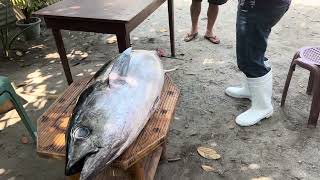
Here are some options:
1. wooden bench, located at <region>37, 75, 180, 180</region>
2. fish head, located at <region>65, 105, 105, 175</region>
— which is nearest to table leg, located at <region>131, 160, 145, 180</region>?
wooden bench, located at <region>37, 75, 180, 180</region>

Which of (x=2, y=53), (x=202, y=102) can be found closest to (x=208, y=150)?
(x=202, y=102)

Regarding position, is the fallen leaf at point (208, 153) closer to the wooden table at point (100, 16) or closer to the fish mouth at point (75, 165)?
the wooden table at point (100, 16)

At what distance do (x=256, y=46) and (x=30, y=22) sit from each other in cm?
402

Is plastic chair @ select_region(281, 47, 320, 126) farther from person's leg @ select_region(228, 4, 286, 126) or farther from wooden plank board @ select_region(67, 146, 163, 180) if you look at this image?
wooden plank board @ select_region(67, 146, 163, 180)

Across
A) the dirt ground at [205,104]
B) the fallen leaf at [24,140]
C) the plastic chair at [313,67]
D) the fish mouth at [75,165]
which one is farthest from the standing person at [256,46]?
the fallen leaf at [24,140]

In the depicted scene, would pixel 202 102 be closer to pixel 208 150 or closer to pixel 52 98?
pixel 208 150

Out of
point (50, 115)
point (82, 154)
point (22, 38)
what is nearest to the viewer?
point (82, 154)

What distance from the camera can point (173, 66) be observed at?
454cm

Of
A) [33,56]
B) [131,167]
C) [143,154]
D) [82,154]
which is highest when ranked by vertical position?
[82,154]

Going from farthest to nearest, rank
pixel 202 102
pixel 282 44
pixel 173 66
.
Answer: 1. pixel 282 44
2. pixel 173 66
3. pixel 202 102

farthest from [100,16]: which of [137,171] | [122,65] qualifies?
[137,171]

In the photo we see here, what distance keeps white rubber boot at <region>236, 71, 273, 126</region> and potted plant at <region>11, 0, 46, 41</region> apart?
3.66 meters

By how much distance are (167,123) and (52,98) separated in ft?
7.44

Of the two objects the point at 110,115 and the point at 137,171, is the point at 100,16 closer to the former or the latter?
the point at 110,115
